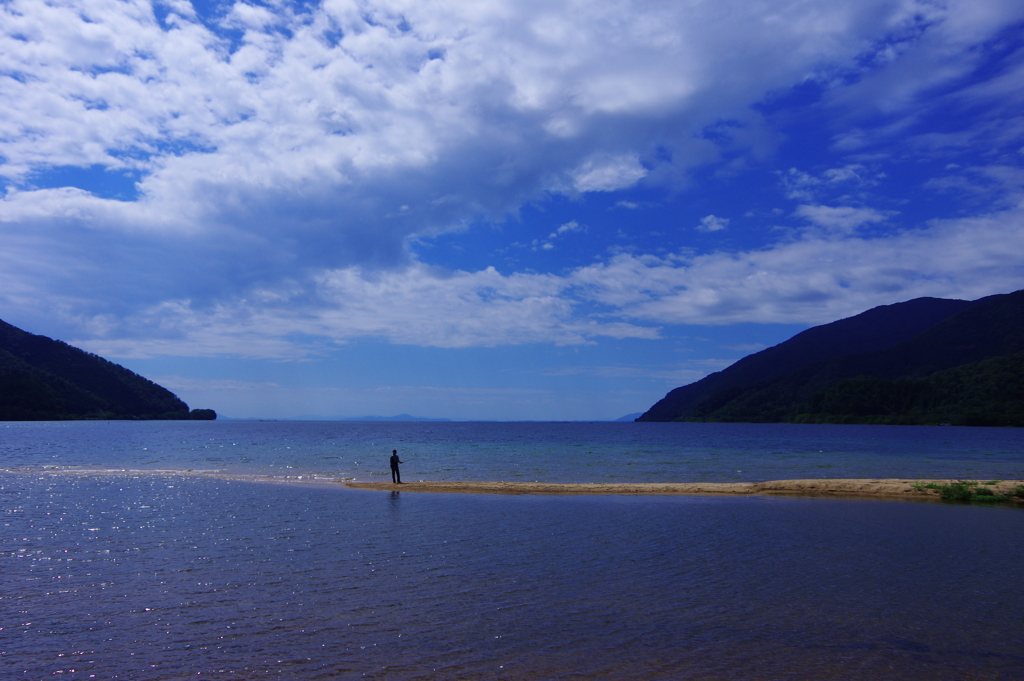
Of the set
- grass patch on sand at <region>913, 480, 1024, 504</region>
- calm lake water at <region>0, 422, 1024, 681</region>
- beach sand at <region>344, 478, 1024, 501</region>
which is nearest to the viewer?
calm lake water at <region>0, 422, 1024, 681</region>

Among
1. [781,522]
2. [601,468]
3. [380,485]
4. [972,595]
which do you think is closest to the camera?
[972,595]

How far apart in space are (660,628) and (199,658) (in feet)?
28.4

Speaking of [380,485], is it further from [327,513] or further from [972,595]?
[972,595]

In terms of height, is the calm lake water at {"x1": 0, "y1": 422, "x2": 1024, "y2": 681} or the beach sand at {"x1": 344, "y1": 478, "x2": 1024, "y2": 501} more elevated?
the calm lake water at {"x1": 0, "y1": 422, "x2": 1024, "y2": 681}

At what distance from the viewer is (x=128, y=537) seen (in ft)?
66.9

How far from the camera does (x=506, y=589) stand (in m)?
14.5

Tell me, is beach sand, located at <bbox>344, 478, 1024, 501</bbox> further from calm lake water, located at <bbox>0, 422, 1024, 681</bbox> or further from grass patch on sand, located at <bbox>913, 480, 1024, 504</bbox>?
calm lake water, located at <bbox>0, 422, 1024, 681</bbox>

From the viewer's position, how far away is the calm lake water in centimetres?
1002

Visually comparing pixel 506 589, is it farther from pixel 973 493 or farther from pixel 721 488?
pixel 973 493

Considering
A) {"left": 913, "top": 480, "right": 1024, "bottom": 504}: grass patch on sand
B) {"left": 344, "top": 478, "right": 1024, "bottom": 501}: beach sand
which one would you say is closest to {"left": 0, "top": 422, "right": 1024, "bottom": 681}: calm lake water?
{"left": 913, "top": 480, "right": 1024, "bottom": 504}: grass patch on sand

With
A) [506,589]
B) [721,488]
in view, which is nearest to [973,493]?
[721,488]

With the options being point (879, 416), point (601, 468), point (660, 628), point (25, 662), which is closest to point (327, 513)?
point (25, 662)

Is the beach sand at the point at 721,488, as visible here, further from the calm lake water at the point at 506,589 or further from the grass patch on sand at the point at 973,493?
the calm lake water at the point at 506,589

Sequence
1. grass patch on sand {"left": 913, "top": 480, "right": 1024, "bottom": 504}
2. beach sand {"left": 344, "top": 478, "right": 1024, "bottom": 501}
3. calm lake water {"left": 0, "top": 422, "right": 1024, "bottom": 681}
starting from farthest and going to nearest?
beach sand {"left": 344, "top": 478, "right": 1024, "bottom": 501}, grass patch on sand {"left": 913, "top": 480, "right": 1024, "bottom": 504}, calm lake water {"left": 0, "top": 422, "right": 1024, "bottom": 681}
